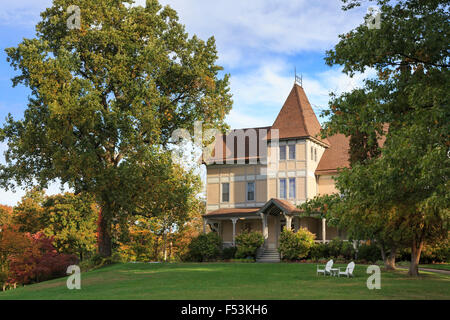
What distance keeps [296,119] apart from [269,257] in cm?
1144

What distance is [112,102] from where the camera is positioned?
27.0m

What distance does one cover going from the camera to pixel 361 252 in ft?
105

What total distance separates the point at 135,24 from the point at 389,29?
17.6 metres

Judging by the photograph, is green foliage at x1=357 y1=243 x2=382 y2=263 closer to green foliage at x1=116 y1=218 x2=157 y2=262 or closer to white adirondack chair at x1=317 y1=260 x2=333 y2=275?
white adirondack chair at x1=317 y1=260 x2=333 y2=275

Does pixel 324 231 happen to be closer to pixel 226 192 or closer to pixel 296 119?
pixel 296 119

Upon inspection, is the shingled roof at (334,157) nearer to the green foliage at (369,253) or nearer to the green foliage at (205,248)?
the green foliage at (369,253)

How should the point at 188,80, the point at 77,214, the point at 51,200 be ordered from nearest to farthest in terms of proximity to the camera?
the point at 188,80
the point at 77,214
the point at 51,200

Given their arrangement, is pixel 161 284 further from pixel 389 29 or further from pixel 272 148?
pixel 272 148

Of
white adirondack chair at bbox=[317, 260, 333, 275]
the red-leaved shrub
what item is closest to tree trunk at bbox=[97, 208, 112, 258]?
the red-leaved shrub

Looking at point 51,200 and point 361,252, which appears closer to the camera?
point 361,252

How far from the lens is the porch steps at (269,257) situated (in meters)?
37.0

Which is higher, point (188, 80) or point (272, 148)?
point (188, 80)

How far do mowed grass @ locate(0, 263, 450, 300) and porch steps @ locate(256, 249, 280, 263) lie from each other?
39.7ft

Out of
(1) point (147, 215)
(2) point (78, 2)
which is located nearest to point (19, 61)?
(2) point (78, 2)
